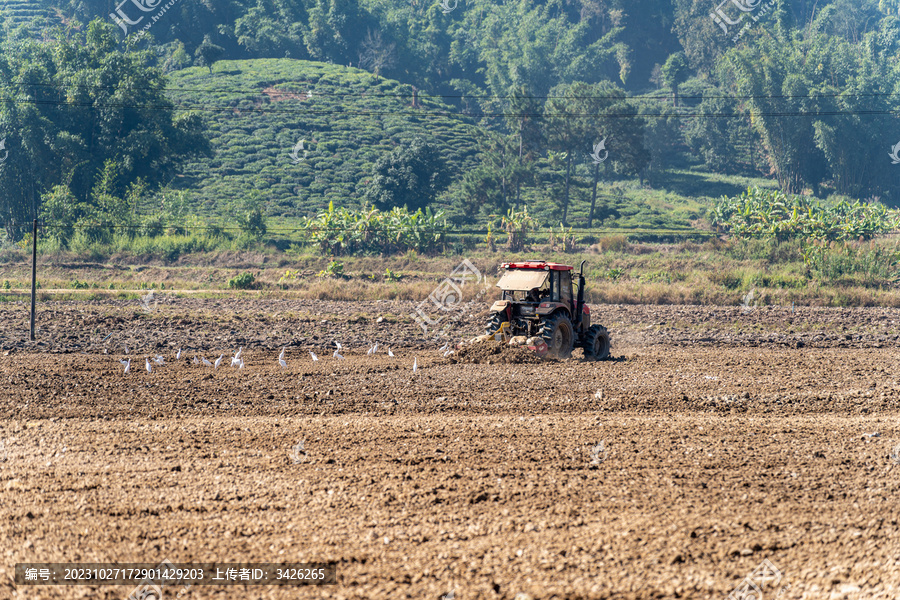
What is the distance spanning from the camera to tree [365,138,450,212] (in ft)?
177

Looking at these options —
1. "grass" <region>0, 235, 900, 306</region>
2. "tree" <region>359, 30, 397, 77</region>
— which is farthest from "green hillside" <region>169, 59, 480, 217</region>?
"grass" <region>0, 235, 900, 306</region>

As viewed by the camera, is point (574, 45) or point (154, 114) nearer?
point (154, 114)

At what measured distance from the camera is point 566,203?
57.5 metres

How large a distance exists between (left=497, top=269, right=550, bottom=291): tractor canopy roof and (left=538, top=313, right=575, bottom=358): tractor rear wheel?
809mm

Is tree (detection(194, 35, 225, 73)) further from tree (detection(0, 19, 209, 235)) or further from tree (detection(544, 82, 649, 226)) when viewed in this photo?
tree (detection(544, 82, 649, 226))

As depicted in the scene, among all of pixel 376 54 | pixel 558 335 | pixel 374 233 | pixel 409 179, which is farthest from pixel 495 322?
pixel 376 54

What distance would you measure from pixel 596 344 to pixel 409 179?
38671 millimetres

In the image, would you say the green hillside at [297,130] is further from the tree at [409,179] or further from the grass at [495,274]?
the grass at [495,274]

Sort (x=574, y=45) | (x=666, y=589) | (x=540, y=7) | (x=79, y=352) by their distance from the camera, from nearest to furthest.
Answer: (x=666, y=589) < (x=79, y=352) < (x=574, y=45) < (x=540, y=7)

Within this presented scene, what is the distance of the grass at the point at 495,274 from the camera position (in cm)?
3091

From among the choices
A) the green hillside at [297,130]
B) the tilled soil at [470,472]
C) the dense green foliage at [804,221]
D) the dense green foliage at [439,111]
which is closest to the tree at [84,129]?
the dense green foliage at [439,111]

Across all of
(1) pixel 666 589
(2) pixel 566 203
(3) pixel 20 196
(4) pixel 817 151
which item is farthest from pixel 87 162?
(4) pixel 817 151

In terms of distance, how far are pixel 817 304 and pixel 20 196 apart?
51012 millimetres

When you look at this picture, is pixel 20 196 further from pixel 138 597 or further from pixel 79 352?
pixel 138 597
